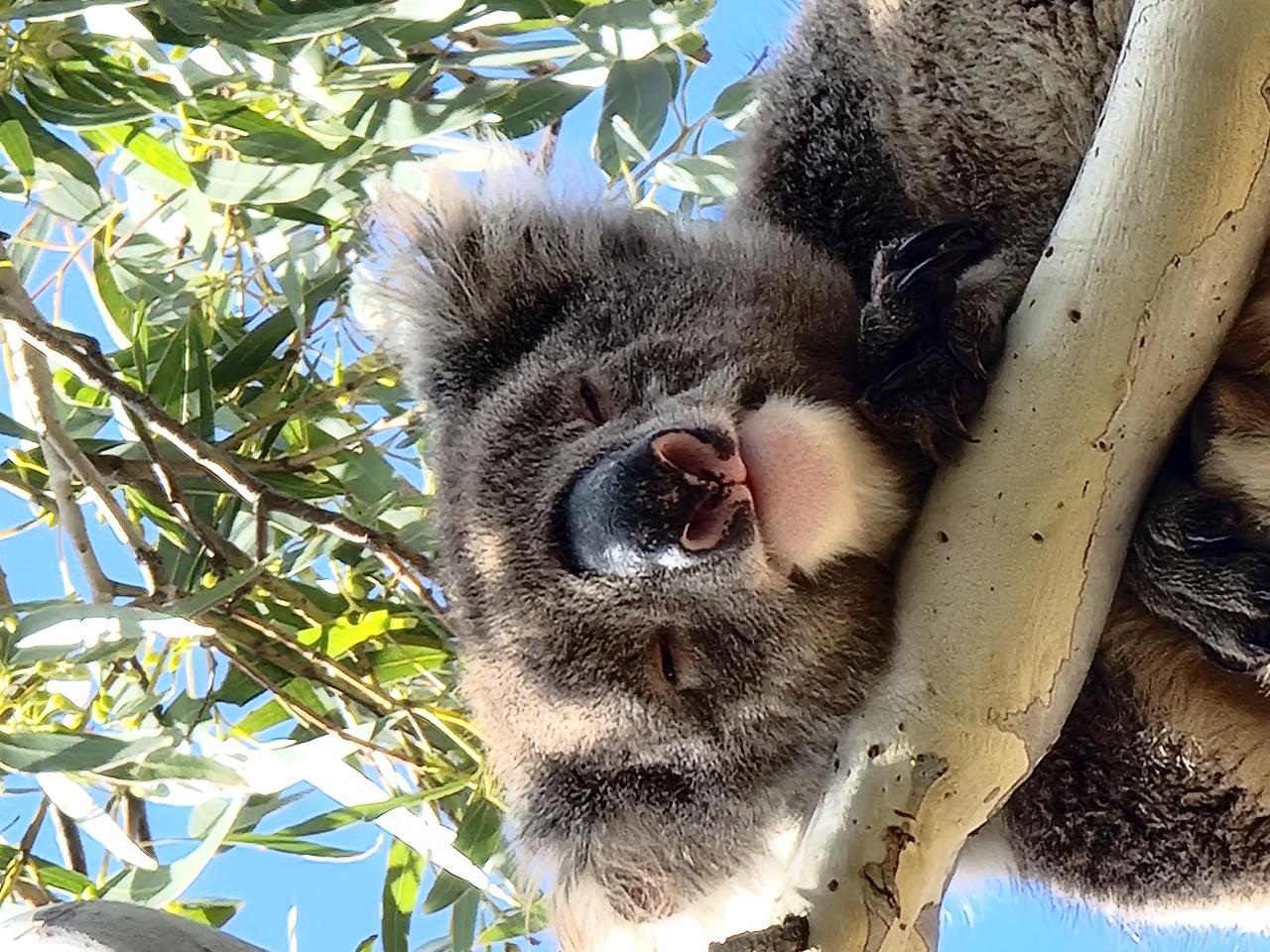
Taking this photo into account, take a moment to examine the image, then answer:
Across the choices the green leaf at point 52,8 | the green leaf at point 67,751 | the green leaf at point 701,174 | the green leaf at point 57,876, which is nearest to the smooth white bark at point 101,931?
the green leaf at point 67,751

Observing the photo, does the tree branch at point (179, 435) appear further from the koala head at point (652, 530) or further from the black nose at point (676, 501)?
the black nose at point (676, 501)

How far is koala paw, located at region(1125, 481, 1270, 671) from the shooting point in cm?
117

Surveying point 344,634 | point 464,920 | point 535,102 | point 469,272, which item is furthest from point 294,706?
point 535,102

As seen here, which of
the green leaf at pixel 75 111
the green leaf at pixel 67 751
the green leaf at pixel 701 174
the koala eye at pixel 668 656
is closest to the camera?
the koala eye at pixel 668 656

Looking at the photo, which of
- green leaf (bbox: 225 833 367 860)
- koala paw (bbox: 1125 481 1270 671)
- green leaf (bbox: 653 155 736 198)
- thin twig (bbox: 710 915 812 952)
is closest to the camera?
thin twig (bbox: 710 915 812 952)

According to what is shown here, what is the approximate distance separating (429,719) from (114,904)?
570mm

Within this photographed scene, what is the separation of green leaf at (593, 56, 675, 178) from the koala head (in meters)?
0.16

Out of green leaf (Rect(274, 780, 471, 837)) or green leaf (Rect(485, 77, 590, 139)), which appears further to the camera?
green leaf (Rect(485, 77, 590, 139))

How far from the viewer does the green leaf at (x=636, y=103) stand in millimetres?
1850

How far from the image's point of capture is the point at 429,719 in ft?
6.33

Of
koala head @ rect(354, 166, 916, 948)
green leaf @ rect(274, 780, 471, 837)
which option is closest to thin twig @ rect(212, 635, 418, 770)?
green leaf @ rect(274, 780, 471, 837)

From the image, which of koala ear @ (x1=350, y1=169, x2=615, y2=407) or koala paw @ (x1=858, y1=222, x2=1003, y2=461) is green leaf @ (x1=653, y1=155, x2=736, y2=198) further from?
koala paw @ (x1=858, y1=222, x2=1003, y2=461)

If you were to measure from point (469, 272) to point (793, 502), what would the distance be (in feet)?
2.17

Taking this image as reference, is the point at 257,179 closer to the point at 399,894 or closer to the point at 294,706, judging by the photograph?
the point at 294,706
